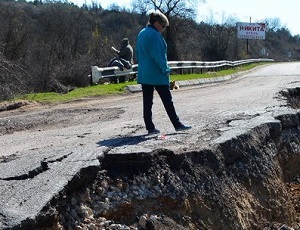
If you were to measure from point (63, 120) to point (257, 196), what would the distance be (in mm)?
4677

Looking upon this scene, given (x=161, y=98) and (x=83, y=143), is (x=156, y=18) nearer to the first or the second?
(x=161, y=98)

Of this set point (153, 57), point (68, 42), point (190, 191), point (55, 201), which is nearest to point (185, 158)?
point (190, 191)

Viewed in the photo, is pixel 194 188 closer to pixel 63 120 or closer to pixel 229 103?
pixel 63 120

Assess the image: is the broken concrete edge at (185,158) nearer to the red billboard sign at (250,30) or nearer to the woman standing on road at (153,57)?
the woman standing on road at (153,57)

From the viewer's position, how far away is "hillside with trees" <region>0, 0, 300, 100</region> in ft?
65.7

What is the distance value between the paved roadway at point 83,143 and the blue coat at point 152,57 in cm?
79

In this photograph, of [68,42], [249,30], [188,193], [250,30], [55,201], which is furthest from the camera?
[250,30]

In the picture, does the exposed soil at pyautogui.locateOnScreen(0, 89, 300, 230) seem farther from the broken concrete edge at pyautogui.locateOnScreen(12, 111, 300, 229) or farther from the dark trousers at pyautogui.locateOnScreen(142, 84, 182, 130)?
the dark trousers at pyautogui.locateOnScreen(142, 84, 182, 130)

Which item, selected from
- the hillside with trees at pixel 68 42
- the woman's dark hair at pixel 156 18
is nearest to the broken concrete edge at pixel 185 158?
the woman's dark hair at pixel 156 18

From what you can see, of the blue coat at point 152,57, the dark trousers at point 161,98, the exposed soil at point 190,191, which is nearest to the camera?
the exposed soil at point 190,191

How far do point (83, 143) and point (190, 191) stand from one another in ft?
6.80

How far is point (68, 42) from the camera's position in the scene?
109 ft

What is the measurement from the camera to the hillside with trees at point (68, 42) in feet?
65.7

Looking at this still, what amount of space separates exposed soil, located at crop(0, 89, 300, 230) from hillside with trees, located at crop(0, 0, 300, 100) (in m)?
8.87
